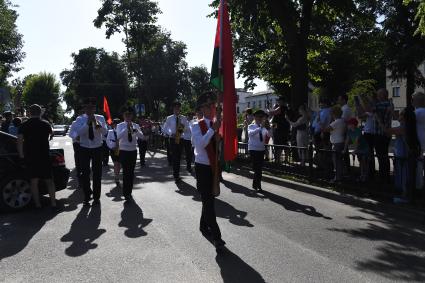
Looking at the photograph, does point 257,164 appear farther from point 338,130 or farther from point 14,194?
point 14,194

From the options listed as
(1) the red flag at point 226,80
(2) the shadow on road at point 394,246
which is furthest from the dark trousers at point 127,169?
(2) the shadow on road at point 394,246

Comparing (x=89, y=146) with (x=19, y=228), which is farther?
(x=89, y=146)

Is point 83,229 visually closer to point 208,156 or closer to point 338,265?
point 208,156

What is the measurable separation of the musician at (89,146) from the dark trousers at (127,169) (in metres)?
0.61

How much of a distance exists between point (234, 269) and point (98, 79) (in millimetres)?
66826

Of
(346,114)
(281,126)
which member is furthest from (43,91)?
(346,114)

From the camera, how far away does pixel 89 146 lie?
30.8 ft

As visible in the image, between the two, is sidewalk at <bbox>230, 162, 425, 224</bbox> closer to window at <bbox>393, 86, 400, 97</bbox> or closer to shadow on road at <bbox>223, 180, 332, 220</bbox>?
shadow on road at <bbox>223, 180, 332, 220</bbox>

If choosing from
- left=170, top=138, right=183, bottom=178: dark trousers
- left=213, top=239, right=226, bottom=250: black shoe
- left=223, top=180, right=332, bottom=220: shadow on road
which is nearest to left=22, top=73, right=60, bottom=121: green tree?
left=170, top=138, right=183, bottom=178: dark trousers

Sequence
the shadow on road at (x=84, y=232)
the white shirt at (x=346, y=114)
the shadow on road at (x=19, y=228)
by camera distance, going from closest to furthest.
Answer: the shadow on road at (x=84, y=232), the shadow on road at (x=19, y=228), the white shirt at (x=346, y=114)

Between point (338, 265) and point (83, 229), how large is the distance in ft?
12.5

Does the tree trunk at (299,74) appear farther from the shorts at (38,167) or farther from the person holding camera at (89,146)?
the shorts at (38,167)

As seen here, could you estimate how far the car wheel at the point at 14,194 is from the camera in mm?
8570

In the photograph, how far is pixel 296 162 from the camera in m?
11.7
